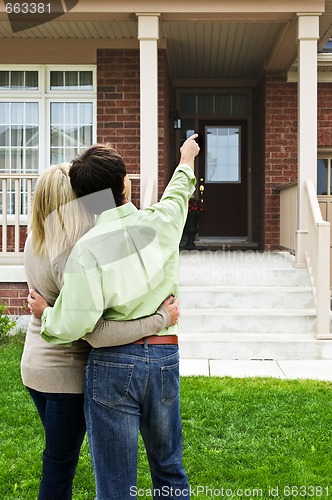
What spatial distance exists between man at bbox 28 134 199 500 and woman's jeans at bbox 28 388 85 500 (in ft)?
0.63

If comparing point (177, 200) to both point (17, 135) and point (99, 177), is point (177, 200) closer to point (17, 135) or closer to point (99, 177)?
point (99, 177)

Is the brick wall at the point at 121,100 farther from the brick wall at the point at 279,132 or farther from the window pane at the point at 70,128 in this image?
the brick wall at the point at 279,132

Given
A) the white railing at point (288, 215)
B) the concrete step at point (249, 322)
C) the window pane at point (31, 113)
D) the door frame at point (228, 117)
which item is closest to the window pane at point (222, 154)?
the door frame at point (228, 117)

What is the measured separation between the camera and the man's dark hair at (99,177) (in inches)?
75.7

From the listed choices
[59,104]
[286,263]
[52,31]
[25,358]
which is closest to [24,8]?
[52,31]

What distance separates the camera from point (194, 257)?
26.9ft

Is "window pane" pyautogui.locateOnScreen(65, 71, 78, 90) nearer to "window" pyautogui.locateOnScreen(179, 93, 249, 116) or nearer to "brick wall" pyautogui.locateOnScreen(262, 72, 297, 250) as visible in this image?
"window" pyautogui.locateOnScreen(179, 93, 249, 116)

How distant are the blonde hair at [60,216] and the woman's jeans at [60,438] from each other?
0.50 metres

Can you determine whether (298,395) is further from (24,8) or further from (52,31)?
(52,31)

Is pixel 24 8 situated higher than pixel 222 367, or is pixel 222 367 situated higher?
pixel 24 8

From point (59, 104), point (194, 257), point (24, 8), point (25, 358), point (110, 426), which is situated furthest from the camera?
point (59, 104)

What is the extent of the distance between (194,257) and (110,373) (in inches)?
251

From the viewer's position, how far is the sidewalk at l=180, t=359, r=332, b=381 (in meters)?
5.26

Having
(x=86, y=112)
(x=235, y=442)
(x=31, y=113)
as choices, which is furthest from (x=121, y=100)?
(x=235, y=442)
